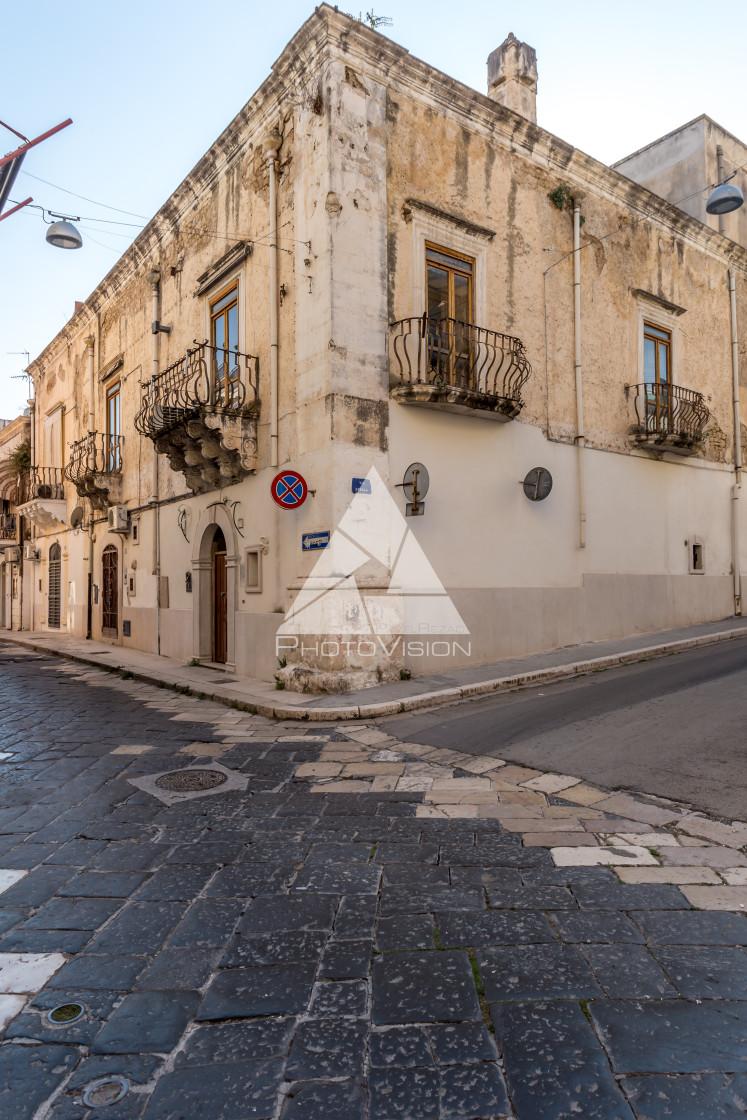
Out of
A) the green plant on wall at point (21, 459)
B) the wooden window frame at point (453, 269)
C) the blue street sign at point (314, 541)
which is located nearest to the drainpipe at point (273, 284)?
the blue street sign at point (314, 541)

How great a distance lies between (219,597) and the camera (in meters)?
13.0

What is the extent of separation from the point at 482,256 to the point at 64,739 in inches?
365

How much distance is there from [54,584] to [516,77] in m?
18.9

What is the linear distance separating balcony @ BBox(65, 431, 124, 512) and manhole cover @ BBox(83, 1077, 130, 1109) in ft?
53.4

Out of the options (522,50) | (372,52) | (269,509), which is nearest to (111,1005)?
(269,509)

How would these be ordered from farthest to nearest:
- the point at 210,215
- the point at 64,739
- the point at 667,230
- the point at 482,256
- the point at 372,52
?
the point at 667,230 → the point at 210,215 → the point at 482,256 → the point at 372,52 → the point at 64,739

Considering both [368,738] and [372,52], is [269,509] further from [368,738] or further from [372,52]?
[372,52]

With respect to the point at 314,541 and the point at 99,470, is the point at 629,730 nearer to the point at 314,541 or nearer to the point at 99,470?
the point at 314,541

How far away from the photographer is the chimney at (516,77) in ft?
43.4

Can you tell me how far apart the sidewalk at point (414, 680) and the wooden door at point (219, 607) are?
0.50 meters

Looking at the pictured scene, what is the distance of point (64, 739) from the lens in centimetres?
666

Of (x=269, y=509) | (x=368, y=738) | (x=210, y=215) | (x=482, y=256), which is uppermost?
(x=210, y=215)

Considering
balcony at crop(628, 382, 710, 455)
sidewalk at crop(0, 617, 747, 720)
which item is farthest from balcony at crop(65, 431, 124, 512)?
balcony at crop(628, 382, 710, 455)

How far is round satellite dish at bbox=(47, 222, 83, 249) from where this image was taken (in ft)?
37.6
